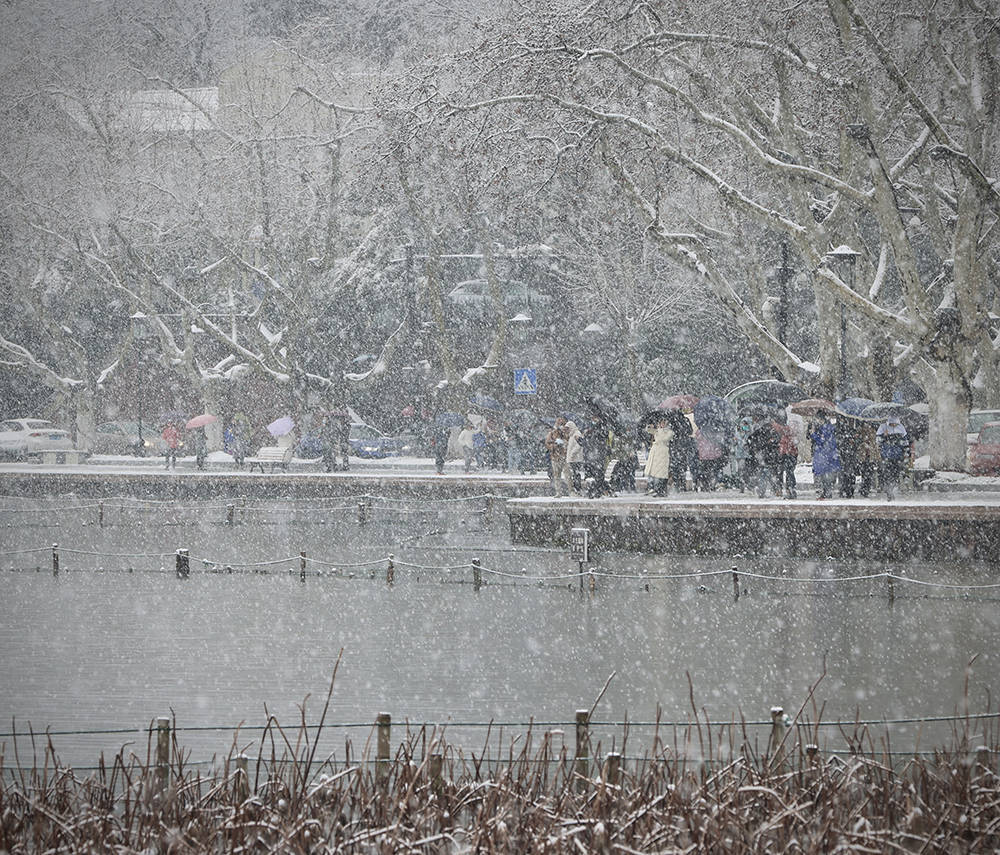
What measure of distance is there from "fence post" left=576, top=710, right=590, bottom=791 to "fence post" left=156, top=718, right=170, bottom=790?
5.59 feet

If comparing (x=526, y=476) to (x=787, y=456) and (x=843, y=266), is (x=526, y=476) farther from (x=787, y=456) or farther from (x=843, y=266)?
(x=787, y=456)

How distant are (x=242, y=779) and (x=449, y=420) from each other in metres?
32.0

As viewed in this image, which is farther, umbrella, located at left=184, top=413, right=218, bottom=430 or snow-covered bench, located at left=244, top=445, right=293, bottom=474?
umbrella, located at left=184, top=413, right=218, bottom=430

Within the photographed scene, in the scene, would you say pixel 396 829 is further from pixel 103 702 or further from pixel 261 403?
pixel 261 403

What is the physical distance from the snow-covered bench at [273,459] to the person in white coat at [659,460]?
17046 millimetres

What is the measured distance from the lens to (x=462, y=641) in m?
12.4

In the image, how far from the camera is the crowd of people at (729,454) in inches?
867

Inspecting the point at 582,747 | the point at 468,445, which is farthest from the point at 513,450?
the point at 582,747

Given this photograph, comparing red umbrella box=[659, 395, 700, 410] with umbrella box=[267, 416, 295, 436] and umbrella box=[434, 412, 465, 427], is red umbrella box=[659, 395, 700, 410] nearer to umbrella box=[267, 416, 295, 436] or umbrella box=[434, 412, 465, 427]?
umbrella box=[434, 412, 465, 427]

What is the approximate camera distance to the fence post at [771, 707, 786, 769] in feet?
18.2

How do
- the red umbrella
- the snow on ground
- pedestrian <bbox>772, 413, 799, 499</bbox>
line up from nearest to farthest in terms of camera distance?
1. the snow on ground
2. pedestrian <bbox>772, 413, 799, 499</bbox>
3. the red umbrella

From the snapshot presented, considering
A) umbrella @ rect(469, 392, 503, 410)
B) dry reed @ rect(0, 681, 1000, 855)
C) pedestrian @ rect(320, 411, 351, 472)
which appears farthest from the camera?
umbrella @ rect(469, 392, 503, 410)

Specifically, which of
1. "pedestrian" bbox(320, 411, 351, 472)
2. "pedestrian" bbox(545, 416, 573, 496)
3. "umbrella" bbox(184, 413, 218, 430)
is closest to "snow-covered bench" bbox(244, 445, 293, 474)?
"umbrella" bbox(184, 413, 218, 430)

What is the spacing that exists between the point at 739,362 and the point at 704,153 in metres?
18.5
